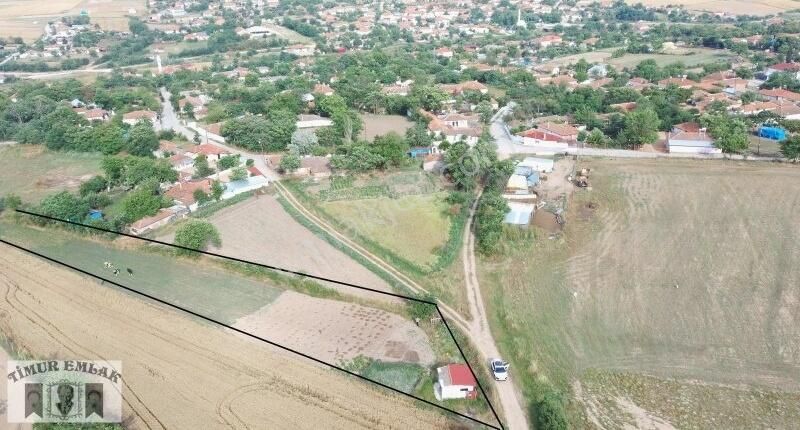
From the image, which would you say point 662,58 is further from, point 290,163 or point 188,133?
point 188,133

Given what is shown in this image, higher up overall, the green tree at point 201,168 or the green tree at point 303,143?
the green tree at point 303,143

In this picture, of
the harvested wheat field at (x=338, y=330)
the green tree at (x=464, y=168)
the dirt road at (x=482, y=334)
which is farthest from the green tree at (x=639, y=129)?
the harvested wheat field at (x=338, y=330)

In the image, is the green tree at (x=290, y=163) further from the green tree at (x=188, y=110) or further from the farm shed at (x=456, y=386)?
the farm shed at (x=456, y=386)

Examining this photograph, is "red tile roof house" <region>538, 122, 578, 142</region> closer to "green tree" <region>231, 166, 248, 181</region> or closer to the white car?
"green tree" <region>231, 166, 248, 181</region>

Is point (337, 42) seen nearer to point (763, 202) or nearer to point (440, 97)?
point (440, 97)

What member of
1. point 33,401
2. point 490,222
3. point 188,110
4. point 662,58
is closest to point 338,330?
point 490,222

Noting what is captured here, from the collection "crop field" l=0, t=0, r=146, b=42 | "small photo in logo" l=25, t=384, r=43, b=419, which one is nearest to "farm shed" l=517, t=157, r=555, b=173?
"small photo in logo" l=25, t=384, r=43, b=419

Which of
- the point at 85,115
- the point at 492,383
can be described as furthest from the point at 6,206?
the point at 492,383
